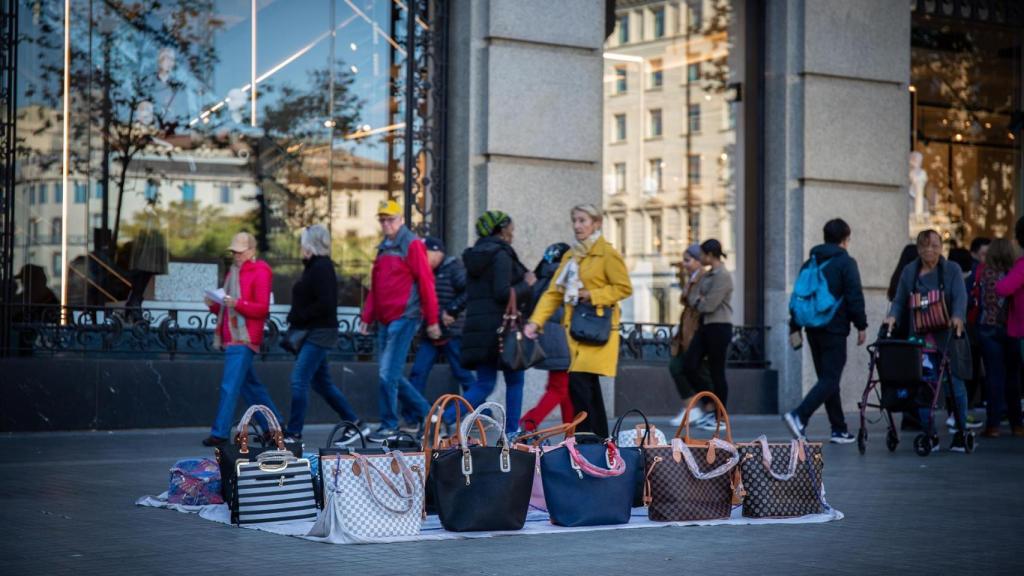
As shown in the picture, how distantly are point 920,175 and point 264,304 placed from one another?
10807 mm

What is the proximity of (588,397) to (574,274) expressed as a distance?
844mm

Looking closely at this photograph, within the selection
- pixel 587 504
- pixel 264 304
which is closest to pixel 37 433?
pixel 264 304

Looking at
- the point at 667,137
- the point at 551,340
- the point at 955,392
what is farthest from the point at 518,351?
the point at 667,137

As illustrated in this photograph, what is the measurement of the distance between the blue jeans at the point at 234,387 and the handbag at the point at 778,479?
451 centimetres

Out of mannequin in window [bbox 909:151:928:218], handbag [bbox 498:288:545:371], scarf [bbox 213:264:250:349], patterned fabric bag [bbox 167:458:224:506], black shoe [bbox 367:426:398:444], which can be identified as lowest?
black shoe [bbox 367:426:398:444]

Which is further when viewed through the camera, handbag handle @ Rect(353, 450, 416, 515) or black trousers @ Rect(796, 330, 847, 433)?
black trousers @ Rect(796, 330, 847, 433)

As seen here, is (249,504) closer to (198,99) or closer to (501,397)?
(501,397)

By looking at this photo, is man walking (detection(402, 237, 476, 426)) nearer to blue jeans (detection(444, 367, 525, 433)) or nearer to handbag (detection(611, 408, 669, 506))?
blue jeans (detection(444, 367, 525, 433))

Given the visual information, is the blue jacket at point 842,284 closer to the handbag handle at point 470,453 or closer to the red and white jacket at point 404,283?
the red and white jacket at point 404,283

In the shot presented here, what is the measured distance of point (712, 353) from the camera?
14609mm

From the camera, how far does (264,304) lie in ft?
39.3

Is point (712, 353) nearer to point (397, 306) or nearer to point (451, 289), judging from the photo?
point (451, 289)

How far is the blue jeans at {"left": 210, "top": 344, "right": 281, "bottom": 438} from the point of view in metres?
11.6

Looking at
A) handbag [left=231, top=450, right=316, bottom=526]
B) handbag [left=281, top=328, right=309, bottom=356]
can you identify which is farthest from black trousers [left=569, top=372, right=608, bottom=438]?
handbag [left=281, top=328, right=309, bottom=356]
